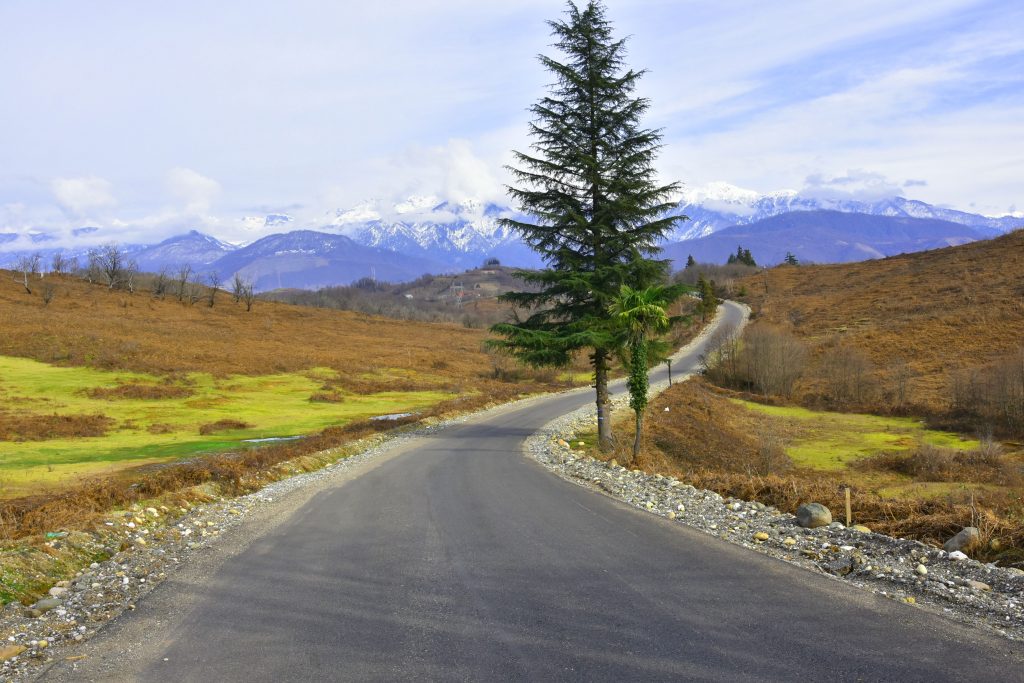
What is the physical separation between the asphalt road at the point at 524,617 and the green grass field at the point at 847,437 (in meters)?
21.9

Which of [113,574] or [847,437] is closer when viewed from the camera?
[113,574]

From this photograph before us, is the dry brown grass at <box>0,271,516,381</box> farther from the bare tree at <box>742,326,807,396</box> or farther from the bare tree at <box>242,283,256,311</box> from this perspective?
the bare tree at <box>742,326,807,396</box>

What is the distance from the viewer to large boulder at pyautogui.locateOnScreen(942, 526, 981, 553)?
7645 mm

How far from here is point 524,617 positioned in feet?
21.2

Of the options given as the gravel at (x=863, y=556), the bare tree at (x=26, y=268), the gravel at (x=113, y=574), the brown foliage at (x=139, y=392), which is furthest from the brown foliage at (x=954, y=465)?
the bare tree at (x=26, y=268)

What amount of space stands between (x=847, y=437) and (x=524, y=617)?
110 feet

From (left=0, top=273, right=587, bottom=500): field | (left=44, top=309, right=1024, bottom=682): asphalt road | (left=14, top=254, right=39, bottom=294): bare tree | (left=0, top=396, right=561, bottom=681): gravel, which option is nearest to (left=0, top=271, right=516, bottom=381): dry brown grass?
(left=0, top=273, right=587, bottom=500): field

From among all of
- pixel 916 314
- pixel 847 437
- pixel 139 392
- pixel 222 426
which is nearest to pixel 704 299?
pixel 847 437

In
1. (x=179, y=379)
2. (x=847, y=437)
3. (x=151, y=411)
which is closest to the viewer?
(x=847, y=437)

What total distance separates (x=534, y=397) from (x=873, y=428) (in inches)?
949

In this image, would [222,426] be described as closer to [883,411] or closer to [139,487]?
[139,487]

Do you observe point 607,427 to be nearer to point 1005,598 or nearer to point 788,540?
point 788,540

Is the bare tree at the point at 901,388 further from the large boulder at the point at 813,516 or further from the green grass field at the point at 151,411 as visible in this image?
the large boulder at the point at 813,516

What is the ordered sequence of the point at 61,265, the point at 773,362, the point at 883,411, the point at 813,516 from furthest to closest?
the point at 61,265 → the point at 773,362 → the point at 883,411 → the point at 813,516
